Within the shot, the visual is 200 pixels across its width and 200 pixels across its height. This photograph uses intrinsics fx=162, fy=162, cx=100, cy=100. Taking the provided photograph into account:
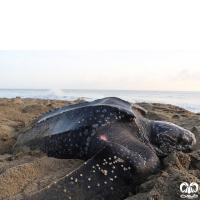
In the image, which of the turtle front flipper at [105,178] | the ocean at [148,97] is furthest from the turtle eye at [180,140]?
the ocean at [148,97]

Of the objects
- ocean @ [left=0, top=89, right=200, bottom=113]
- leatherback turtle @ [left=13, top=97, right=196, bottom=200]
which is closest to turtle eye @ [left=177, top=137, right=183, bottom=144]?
leatherback turtle @ [left=13, top=97, right=196, bottom=200]

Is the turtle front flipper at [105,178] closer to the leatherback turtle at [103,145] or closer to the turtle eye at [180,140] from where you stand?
the leatherback turtle at [103,145]

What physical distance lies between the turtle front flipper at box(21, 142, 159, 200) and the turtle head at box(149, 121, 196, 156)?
0.46 m

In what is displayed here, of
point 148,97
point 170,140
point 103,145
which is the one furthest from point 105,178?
point 148,97

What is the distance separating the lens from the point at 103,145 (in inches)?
53.3

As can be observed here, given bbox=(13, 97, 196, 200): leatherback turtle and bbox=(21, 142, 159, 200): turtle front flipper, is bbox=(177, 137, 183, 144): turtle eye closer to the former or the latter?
bbox=(13, 97, 196, 200): leatherback turtle

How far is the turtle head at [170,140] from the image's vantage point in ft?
5.72

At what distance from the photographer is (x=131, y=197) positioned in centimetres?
108

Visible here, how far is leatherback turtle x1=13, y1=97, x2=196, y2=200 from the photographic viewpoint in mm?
1085

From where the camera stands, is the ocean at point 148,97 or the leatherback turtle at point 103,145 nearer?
the leatherback turtle at point 103,145

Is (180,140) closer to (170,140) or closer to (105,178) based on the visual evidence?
(170,140)

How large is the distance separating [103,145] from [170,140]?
83 cm

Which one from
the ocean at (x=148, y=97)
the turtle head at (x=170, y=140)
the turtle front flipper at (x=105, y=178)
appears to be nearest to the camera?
the turtle front flipper at (x=105, y=178)
